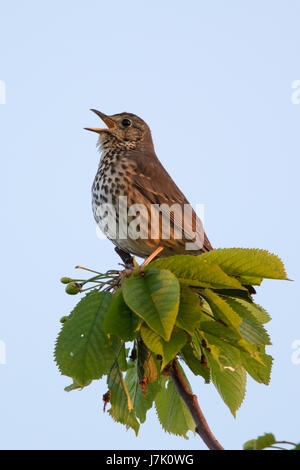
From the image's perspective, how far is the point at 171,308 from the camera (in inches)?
113

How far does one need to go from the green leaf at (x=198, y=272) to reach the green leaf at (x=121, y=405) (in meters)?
0.88

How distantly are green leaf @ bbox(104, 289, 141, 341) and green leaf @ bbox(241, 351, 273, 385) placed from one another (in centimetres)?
75

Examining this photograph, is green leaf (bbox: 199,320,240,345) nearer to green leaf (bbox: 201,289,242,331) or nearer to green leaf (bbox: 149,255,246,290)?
green leaf (bbox: 201,289,242,331)

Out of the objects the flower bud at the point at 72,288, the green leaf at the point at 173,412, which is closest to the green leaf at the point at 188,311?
the flower bud at the point at 72,288

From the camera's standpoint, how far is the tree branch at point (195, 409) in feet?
10.8

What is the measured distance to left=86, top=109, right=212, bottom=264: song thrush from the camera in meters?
5.89

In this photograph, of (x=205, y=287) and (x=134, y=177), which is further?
(x=134, y=177)

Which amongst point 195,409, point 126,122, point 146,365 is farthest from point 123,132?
point 195,409

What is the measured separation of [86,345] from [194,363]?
27.5 inches

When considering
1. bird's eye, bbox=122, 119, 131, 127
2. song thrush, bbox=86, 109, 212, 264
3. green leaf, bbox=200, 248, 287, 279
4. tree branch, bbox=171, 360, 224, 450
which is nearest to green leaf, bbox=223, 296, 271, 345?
green leaf, bbox=200, 248, 287, 279

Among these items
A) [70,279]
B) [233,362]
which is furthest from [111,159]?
[233,362]
